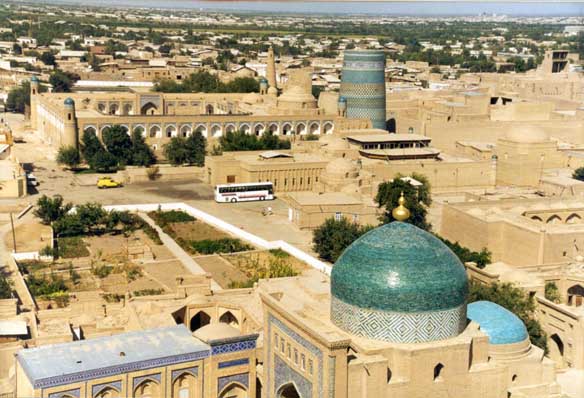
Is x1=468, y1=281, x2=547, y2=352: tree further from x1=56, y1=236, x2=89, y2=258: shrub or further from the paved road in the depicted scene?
x1=56, y1=236, x2=89, y2=258: shrub

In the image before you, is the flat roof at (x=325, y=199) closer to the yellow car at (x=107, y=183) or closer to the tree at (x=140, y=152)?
the yellow car at (x=107, y=183)

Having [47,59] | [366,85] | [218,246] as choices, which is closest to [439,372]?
[218,246]

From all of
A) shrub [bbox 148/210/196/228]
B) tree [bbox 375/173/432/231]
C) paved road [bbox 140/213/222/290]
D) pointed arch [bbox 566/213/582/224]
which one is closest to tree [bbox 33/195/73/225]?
paved road [bbox 140/213/222/290]

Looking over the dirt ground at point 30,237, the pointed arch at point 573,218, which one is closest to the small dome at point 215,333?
the dirt ground at point 30,237

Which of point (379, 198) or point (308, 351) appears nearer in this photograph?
point (308, 351)

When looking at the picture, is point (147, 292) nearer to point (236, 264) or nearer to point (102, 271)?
point (102, 271)

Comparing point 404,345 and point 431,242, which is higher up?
point 431,242

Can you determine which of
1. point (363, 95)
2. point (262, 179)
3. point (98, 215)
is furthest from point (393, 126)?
point (98, 215)

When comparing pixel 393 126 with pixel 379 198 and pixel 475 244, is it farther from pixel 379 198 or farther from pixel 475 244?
pixel 475 244
